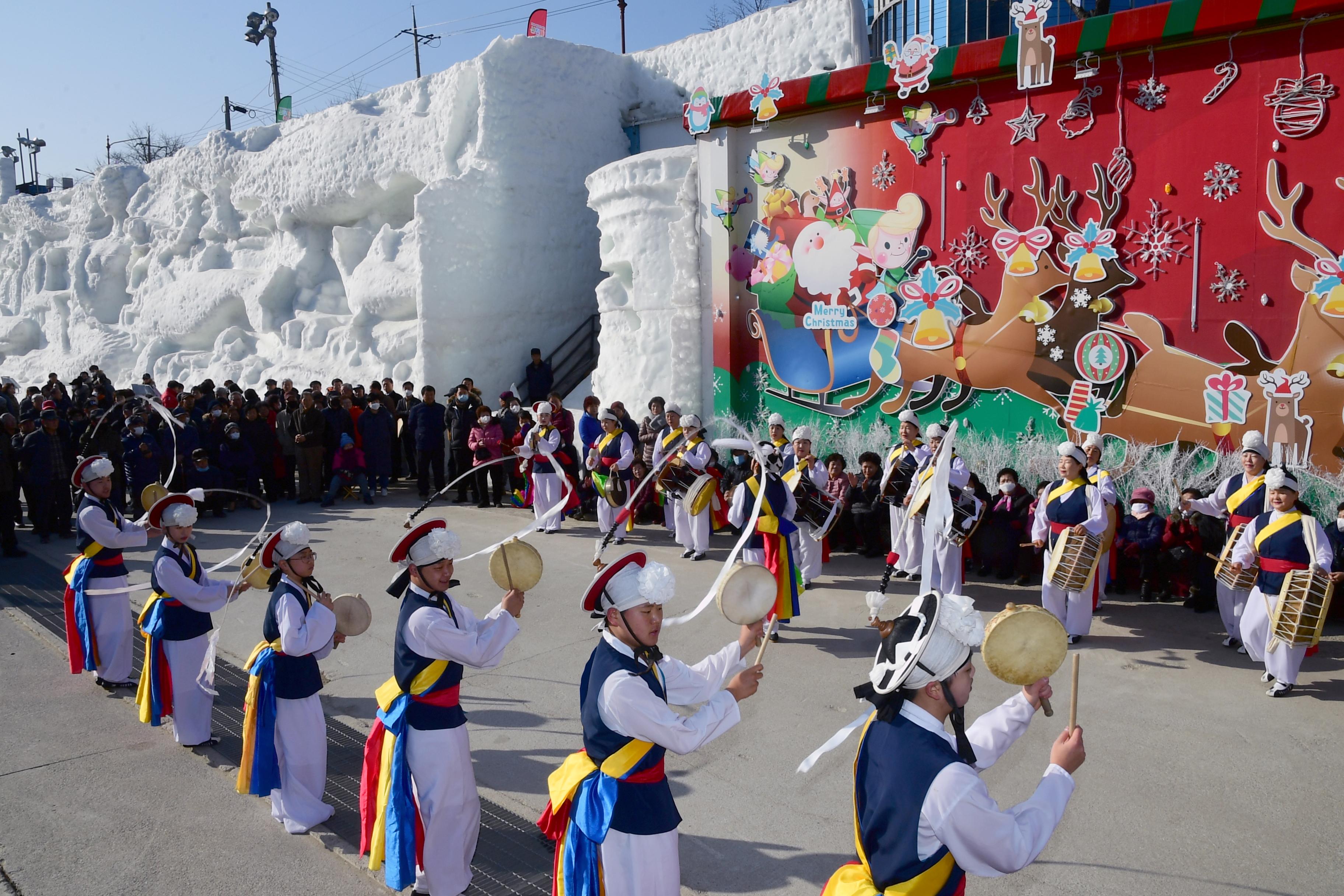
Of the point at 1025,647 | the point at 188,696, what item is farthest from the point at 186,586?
the point at 1025,647

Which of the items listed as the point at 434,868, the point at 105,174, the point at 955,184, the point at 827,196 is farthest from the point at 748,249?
the point at 105,174

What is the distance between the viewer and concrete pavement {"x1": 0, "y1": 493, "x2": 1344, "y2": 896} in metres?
4.34

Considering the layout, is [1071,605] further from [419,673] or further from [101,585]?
[101,585]

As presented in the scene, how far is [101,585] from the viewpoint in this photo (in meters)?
6.53

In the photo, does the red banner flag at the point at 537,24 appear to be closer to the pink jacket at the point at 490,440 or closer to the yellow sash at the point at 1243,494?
the pink jacket at the point at 490,440

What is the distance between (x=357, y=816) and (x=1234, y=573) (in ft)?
19.3

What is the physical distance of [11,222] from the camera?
28.0 m

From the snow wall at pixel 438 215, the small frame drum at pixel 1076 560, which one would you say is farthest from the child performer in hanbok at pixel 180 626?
the snow wall at pixel 438 215

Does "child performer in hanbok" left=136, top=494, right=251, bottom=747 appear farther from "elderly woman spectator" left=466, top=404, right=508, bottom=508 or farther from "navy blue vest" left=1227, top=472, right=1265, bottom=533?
"navy blue vest" left=1227, top=472, right=1265, bottom=533

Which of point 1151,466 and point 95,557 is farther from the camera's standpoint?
point 1151,466

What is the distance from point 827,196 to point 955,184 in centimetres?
161

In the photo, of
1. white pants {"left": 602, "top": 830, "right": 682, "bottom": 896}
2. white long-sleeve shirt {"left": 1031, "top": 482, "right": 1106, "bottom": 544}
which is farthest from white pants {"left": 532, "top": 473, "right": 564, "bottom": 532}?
white pants {"left": 602, "top": 830, "right": 682, "bottom": 896}

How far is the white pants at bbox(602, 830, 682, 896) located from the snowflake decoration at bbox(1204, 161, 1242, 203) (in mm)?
8026

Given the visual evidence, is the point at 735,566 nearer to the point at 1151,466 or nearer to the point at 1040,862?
the point at 1040,862
